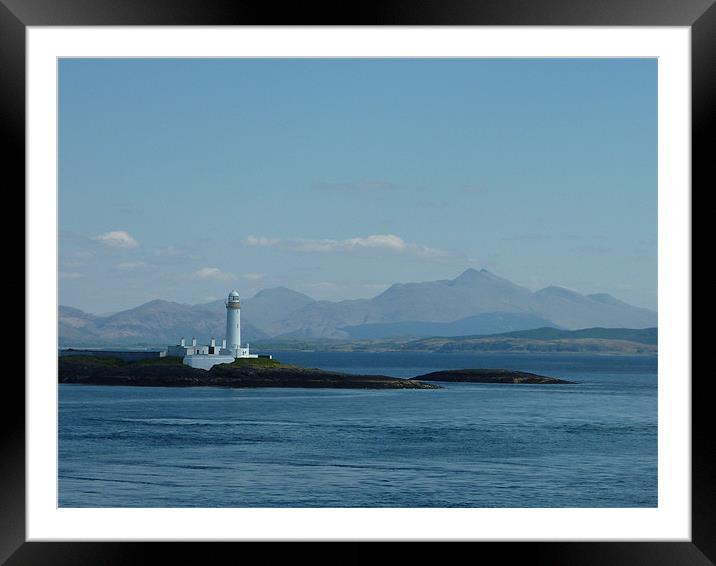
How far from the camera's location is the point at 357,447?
62.0 feet

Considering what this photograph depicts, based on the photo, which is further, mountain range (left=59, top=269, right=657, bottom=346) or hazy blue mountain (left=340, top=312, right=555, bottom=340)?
hazy blue mountain (left=340, top=312, right=555, bottom=340)

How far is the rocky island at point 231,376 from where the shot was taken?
1028 inches

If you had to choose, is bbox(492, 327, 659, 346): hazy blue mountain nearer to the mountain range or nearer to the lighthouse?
the mountain range

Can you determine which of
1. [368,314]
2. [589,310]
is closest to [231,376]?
[368,314]

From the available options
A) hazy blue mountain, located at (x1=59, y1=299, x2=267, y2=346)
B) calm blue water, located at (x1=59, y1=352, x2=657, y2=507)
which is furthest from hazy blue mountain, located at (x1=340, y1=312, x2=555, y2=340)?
calm blue water, located at (x1=59, y1=352, x2=657, y2=507)

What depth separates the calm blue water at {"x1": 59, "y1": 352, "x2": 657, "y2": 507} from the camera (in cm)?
1428

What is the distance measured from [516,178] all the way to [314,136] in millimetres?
8245

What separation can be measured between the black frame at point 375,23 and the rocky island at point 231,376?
2356 centimetres

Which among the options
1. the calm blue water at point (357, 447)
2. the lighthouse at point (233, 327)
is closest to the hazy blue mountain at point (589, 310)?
the calm blue water at point (357, 447)

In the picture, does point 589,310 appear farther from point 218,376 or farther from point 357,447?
point 357,447

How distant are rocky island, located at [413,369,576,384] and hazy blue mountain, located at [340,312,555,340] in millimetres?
16546

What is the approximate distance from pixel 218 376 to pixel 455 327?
86.2 ft

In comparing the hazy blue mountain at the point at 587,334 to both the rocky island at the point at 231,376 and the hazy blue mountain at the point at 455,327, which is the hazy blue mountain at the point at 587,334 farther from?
the rocky island at the point at 231,376

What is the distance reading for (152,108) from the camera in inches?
1507
